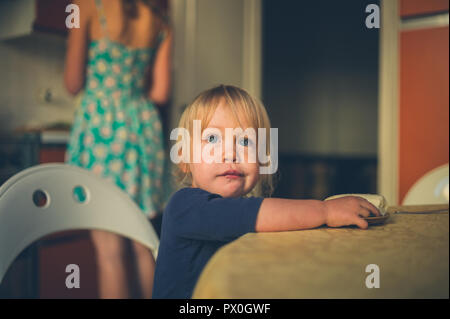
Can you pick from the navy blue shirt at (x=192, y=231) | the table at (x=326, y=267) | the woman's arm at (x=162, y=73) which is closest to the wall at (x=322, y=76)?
the woman's arm at (x=162, y=73)

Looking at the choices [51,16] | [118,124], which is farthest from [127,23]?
[51,16]

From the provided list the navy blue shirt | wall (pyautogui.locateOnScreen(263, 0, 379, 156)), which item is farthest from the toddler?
wall (pyautogui.locateOnScreen(263, 0, 379, 156))

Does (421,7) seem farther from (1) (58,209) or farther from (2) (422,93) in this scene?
(1) (58,209)

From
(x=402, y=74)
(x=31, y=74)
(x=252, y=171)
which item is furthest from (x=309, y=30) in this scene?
(x=252, y=171)

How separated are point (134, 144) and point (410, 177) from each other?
46.7 inches

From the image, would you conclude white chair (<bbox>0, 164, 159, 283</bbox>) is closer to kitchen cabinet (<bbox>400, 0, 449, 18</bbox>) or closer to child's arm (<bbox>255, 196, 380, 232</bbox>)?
child's arm (<bbox>255, 196, 380, 232</bbox>)

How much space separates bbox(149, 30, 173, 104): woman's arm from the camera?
1573 millimetres

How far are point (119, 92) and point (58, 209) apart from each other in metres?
0.96

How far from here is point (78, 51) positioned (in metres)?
1.41

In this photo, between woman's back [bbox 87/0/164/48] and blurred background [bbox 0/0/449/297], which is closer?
woman's back [bbox 87/0/164/48]

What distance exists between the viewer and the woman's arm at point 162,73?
1.57 m

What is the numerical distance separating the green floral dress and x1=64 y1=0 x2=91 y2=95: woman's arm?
45 mm

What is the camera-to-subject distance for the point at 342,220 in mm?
449
